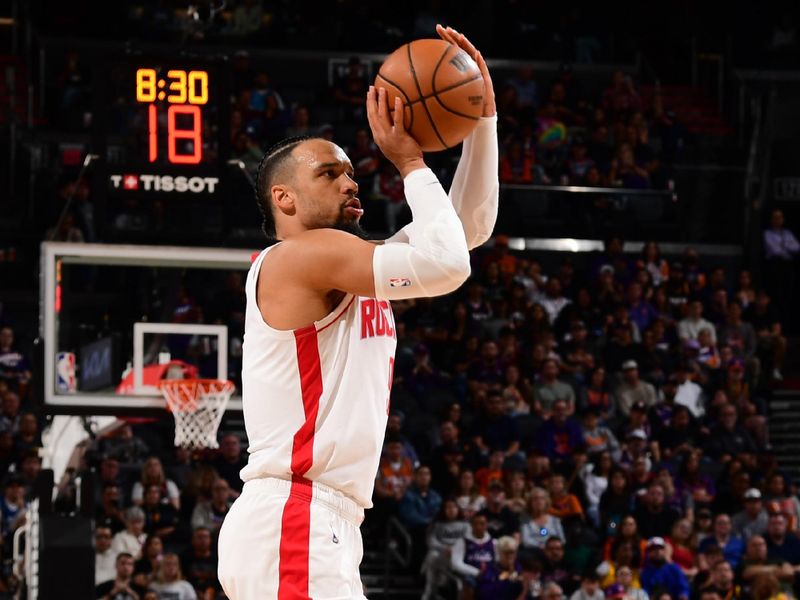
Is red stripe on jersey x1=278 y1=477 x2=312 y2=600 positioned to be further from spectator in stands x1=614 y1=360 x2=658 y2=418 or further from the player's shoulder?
spectator in stands x1=614 y1=360 x2=658 y2=418

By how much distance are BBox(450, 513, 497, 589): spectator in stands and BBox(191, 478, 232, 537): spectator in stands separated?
1908 millimetres

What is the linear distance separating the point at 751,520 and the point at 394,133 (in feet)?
31.8

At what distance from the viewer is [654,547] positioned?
11.9m

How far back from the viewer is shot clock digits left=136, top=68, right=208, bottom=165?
30.0ft

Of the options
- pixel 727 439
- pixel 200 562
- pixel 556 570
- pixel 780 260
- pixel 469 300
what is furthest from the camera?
pixel 780 260

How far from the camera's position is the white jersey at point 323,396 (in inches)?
159

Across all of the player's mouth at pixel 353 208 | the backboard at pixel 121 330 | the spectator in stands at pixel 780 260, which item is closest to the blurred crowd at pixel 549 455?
the spectator in stands at pixel 780 260

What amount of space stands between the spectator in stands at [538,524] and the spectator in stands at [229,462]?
243cm

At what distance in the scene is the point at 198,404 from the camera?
885 cm

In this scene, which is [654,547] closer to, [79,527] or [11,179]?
[79,527]

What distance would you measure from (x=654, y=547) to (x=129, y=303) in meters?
4.96

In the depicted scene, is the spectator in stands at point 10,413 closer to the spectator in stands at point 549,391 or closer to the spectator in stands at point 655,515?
the spectator in stands at point 549,391

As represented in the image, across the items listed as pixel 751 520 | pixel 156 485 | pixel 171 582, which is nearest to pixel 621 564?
pixel 751 520

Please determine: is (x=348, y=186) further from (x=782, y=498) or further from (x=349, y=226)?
(x=782, y=498)
